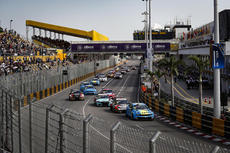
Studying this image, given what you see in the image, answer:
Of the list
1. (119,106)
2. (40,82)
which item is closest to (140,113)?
(119,106)

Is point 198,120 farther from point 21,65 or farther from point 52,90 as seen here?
point 52,90

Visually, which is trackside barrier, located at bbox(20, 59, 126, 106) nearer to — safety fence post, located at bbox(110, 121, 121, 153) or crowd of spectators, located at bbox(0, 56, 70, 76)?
crowd of spectators, located at bbox(0, 56, 70, 76)

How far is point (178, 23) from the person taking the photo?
7136 inches

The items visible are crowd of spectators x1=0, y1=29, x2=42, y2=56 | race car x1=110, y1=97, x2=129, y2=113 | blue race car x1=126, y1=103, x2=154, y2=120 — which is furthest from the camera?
crowd of spectators x1=0, y1=29, x2=42, y2=56

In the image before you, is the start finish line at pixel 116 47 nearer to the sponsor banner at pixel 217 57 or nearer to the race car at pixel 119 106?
the race car at pixel 119 106

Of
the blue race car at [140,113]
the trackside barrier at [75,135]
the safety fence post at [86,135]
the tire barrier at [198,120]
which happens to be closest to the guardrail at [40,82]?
the blue race car at [140,113]

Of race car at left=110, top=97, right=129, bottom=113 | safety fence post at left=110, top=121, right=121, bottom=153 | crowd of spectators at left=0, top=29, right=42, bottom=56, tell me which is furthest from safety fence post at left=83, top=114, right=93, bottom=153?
crowd of spectators at left=0, top=29, right=42, bottom=56

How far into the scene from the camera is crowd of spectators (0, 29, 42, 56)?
45.0 metres

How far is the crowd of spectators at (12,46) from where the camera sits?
45031 millimetres

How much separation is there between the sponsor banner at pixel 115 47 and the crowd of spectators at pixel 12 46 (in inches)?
1108

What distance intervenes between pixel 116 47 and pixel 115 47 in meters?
0.25

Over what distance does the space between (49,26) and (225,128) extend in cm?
7909

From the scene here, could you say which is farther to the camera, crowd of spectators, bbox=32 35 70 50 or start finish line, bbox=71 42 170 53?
crowd of spectators, bbox=32 35 70 50

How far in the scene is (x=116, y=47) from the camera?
83750mm
